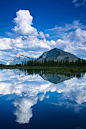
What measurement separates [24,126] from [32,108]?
3.49 metres

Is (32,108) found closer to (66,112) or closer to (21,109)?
(21,109)

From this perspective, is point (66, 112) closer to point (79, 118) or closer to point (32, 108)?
point (79, 118)

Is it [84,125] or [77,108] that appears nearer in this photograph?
[84,125]

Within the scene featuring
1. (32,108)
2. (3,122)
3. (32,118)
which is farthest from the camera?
(32,108)

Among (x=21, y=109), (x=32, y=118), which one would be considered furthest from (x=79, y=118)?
(x=21, y=109)

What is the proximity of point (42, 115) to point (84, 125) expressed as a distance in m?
3.52

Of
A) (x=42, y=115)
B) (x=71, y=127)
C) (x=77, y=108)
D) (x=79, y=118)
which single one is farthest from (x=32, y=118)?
(x=77, y=108)

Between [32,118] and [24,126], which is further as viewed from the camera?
[32,118]

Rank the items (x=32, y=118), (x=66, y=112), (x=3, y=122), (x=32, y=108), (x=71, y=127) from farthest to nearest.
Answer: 1. (x=32, y=108)
2. (x=66, y=112)
3. (x=32, y=118)
4. (x=3, y=122)
5. (x=71, y=127)

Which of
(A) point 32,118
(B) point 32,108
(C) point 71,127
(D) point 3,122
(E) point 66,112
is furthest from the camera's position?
(B) point 32,108

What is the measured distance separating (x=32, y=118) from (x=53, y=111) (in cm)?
249

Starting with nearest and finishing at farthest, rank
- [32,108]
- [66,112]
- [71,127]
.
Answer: [71,127]
[66,112]
[32,108]

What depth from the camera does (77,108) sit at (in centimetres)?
1224

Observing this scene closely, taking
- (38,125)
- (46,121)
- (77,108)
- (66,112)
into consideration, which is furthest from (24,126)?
(77,108)
